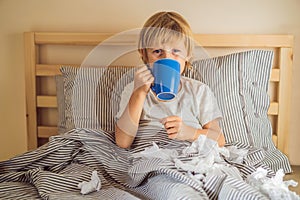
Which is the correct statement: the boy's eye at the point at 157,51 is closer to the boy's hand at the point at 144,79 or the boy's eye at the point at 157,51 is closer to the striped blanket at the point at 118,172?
the boy's hand at the point at 144,79

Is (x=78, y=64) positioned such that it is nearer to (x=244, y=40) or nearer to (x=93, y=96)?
(x=93, y=96)

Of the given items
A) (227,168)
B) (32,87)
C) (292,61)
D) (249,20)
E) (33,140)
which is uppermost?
(249,20)

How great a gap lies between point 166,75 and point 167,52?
0.12m

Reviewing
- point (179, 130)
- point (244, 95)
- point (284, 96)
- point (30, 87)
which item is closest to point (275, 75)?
point (284, 96)

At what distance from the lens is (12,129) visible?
5.93ft

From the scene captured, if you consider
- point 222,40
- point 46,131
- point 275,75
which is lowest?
point 46,131

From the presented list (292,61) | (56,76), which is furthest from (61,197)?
(292,61)

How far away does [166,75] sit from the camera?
1.00 m

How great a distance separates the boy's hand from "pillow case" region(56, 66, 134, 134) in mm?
267

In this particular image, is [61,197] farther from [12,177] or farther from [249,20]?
[249,20]

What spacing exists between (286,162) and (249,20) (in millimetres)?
597

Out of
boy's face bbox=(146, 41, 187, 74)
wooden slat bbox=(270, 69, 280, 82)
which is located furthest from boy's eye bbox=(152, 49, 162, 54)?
wooden slat bbox=(270, 69, 280, 82)

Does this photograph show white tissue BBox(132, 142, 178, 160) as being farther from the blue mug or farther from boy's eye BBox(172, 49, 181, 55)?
boy's eye BBox(172, 49, 181, 55)

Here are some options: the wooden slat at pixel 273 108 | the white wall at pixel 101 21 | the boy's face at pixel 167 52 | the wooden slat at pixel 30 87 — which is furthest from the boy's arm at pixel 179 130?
the wooden slat at pixel 30 87
